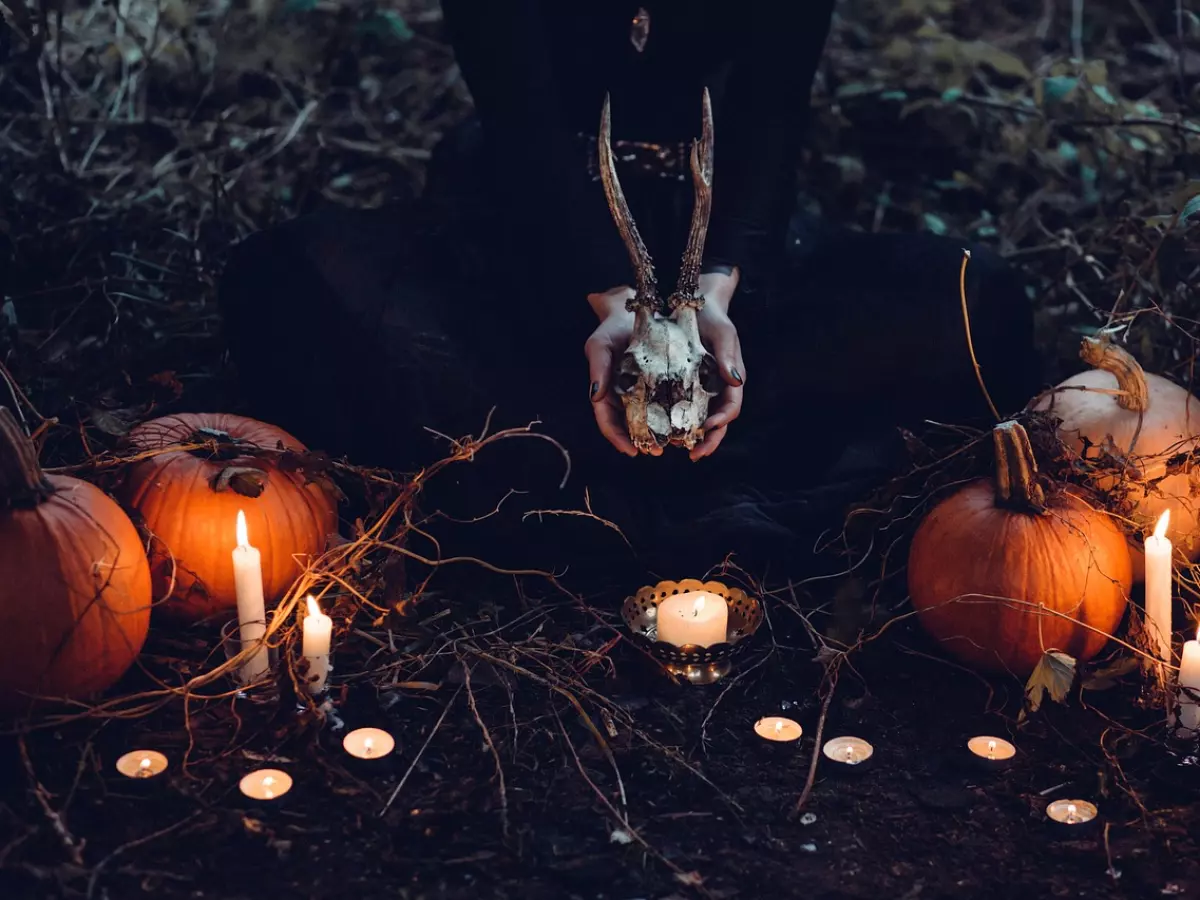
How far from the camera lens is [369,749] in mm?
1789

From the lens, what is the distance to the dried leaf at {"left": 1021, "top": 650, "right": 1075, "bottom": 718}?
1.85m

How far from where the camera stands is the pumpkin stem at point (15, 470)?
175 centimetres

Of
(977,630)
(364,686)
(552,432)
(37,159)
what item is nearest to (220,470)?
(364,686)

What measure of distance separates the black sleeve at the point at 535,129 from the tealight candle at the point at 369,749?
876 mm

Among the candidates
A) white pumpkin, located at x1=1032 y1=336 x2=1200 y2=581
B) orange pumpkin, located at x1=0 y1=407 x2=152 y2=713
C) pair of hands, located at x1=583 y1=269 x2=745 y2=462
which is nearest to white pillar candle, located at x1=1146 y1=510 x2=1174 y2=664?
white pumpkin, located at x1=1032 y1=336 x2=1200 y2=581

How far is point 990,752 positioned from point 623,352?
795mm

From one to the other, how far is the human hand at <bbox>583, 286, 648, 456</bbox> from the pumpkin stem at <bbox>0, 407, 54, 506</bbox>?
80 cm

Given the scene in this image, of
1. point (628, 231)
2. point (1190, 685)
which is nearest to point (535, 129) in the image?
point (628, 231)

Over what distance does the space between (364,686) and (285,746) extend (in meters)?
0.21

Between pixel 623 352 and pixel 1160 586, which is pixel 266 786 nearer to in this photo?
pixel 623 352

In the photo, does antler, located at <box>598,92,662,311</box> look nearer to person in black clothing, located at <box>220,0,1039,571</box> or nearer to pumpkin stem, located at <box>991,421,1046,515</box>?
person in black clothing, located at <box>220,0,1039,571</box>

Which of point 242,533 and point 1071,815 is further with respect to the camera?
point 242,533

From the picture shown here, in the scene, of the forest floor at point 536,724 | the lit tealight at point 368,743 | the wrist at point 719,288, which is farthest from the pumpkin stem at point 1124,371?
the lit tealight at point 368,743

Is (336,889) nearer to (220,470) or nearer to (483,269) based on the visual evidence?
(220,470)
